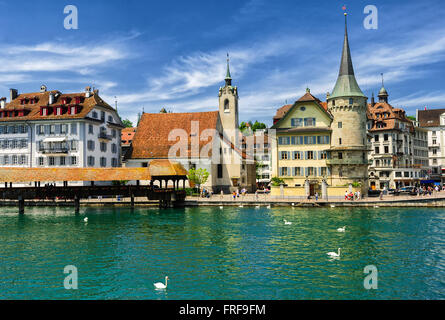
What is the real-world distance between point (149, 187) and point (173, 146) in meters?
17.7

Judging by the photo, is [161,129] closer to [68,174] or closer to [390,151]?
[68,174]

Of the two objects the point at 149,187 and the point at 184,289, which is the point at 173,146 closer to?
the point at 149,187

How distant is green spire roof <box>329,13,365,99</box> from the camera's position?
188ft

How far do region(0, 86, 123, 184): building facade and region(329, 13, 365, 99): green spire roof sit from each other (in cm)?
3841

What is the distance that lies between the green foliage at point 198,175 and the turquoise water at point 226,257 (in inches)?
939

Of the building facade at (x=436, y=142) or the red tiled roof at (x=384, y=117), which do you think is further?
the building facade at (x=436, y=142)

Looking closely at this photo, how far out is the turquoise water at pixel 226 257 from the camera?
1625cm

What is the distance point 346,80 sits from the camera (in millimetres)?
57812

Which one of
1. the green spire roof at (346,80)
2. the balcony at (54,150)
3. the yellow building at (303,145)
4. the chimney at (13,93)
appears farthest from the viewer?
the chimney at (13,93)
